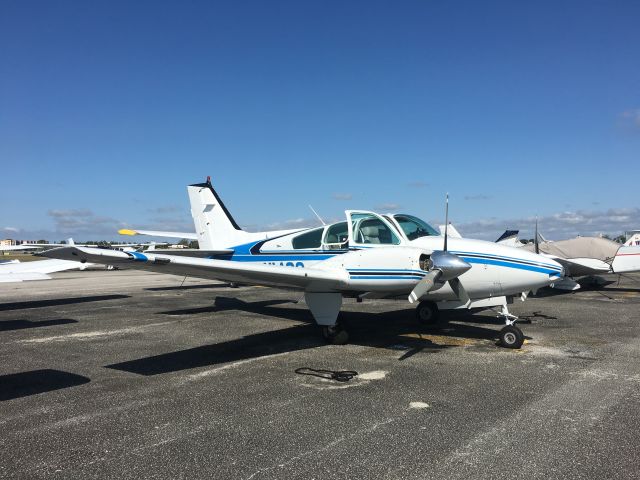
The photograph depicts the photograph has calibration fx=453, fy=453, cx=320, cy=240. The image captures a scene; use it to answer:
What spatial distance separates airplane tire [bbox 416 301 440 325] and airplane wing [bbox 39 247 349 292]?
338 centimetres

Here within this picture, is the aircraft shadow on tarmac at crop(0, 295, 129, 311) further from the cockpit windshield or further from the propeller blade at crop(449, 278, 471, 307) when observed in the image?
the propeller blade at crop(449, 278, 471, 307)

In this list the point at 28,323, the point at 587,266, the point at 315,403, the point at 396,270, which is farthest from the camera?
the point at 587,266

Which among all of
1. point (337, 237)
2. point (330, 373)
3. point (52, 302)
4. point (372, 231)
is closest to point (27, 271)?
point (52, 302)

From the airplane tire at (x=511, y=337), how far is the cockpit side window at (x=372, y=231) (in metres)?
2.54

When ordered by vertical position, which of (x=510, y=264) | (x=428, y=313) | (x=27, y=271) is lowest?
(x=428, y=313)

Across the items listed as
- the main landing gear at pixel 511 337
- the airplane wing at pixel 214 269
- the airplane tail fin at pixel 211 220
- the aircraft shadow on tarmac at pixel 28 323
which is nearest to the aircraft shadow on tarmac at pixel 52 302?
the aircraft shadow on tarmac at pixel 28 323

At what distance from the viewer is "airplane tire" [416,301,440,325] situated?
10.8m

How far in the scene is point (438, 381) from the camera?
626 cm

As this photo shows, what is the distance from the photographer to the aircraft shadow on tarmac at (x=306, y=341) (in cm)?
748

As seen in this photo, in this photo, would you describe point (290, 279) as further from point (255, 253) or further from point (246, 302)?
point (246, 302)

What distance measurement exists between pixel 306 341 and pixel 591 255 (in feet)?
51.3

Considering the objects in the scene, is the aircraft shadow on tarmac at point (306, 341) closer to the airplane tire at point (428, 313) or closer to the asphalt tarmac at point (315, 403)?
the asphalt tarmac at point (315, 403)

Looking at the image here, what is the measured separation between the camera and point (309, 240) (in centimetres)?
1020

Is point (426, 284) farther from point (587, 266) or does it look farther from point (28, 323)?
point (587, 266)
